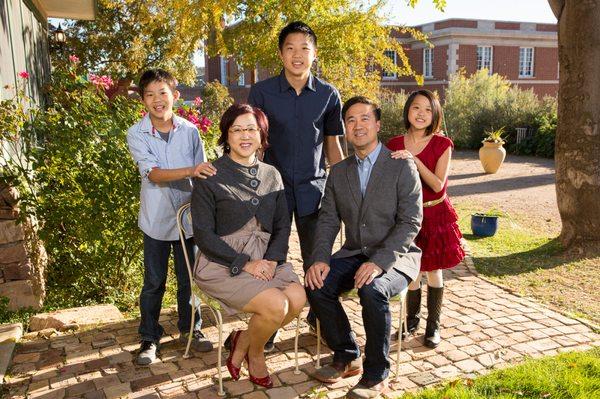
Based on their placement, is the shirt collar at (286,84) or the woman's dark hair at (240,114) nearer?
the woman's dark hair at (240,114)

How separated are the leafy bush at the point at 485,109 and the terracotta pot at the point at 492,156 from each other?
488cm

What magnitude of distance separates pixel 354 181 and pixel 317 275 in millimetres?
661

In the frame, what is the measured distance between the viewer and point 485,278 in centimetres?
566

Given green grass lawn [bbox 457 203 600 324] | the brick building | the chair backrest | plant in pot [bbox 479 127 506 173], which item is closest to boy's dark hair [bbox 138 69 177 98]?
the chair backrest

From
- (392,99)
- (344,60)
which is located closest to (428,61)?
(392,99)

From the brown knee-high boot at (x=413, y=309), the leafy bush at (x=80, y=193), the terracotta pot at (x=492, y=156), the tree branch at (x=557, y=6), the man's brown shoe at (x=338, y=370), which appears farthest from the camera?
the terracotta pot at (x=492, y=156)

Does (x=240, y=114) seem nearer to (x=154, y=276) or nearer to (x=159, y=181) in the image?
(x=159, y=181)

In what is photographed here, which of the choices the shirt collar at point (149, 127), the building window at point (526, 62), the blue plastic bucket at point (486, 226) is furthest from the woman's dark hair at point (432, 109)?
the building window at point (526, 62)

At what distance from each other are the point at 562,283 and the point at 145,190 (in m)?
4.30

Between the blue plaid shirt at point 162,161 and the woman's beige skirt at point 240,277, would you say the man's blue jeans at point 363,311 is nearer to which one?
the woman's beige skirt at point 240,277

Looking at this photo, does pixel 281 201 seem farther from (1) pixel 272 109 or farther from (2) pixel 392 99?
(2) pixel 392 99

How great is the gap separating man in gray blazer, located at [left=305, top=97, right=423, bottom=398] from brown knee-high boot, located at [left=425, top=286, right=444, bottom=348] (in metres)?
0.59

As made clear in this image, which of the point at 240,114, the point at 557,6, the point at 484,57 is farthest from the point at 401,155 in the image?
the point at 484,57

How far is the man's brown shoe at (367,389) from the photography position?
123 inches
